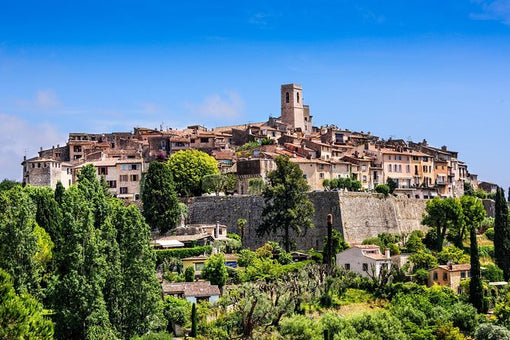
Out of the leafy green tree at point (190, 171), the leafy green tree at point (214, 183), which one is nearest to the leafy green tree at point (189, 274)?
the leafy green tree at point (214, 183)

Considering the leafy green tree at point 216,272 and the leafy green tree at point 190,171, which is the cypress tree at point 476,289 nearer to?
the leafy green tree at point 216,272

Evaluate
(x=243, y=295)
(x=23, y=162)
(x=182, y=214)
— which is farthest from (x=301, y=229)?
(x=23, y=162)

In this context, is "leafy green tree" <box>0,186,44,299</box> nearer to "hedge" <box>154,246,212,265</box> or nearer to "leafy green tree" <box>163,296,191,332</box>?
"leafy green tree" <box>163,296,191,332</box>

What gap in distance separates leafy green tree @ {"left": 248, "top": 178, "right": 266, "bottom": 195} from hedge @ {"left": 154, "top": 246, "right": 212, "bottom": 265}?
14.9 meters

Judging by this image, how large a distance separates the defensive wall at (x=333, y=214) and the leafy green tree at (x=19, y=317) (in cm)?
3212

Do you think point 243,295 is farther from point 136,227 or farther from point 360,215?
point 360,215

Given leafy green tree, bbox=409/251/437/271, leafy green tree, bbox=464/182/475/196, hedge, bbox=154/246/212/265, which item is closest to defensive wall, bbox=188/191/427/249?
leafy green tree, bbox=409/251/437/271

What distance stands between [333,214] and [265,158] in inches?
593

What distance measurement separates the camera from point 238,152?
87688 mm

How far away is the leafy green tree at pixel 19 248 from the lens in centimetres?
3616

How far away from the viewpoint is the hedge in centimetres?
5400

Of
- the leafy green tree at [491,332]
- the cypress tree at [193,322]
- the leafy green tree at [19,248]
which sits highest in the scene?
the leafy green tree at [19,248]

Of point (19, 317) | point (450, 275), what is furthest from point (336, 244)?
point (19, 317)

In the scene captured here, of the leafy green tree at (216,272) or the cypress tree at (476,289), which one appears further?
the cypress tree at (476,289)
